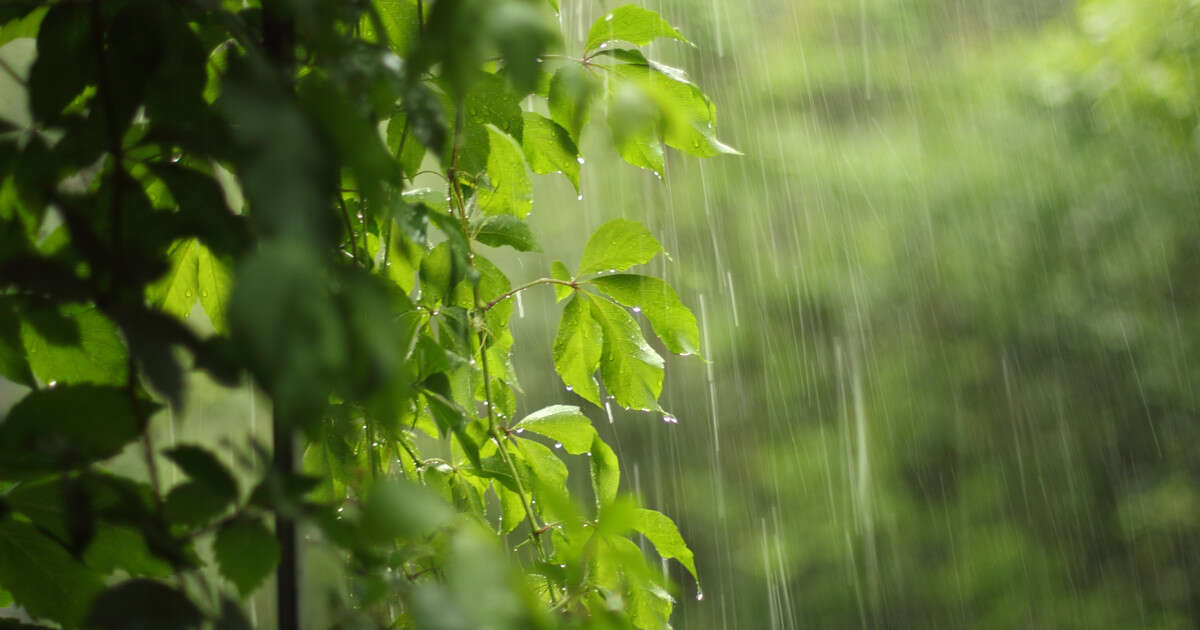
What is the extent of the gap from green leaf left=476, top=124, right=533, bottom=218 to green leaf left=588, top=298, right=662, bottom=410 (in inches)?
3.4

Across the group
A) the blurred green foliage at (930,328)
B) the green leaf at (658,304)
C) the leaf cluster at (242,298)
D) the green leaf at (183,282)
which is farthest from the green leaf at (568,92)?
the blurred green foliage at (930,328)

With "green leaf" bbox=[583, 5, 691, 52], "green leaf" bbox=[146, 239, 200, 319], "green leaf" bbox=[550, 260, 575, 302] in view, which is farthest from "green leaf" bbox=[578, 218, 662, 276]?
"green leaf" bbox=[146, 239, 200, 319]

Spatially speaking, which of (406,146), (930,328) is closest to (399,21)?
(406,146)

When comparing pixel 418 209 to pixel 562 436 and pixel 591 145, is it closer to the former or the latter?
pixel 562 436

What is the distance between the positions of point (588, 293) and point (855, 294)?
3.47 metres

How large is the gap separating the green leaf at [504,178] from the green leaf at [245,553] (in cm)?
34

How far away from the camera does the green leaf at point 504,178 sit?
1.86ft

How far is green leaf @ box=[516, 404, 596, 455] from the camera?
631 millimetres

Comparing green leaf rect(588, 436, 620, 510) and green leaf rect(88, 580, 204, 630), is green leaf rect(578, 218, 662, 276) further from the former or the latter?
green leaf rect(88, 580, 204, 630)

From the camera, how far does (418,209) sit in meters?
0.35

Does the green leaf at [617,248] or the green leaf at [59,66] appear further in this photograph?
the green leaf at [617,248]

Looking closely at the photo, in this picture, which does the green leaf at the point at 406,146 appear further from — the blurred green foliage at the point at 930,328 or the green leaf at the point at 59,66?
the blurred green foliage at the point at 930,328

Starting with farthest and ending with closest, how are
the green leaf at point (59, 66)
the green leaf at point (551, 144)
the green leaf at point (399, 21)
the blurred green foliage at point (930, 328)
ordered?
the blurred green foliage at point (930, 328)
the green leaf at point (551, 144)
the green leaf at point (399, 21)
the green leaf at point (59, 66)

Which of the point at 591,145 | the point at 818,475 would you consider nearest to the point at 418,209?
the point at 818,475
